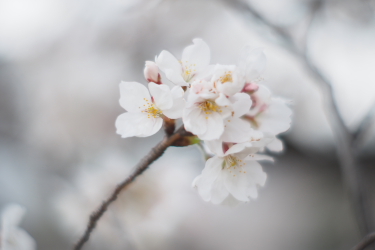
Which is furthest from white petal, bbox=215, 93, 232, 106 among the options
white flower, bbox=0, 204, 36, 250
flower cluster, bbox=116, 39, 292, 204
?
white flower, bbox=0, 204, 36, 250

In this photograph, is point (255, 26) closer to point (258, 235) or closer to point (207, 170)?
point (207, 170)

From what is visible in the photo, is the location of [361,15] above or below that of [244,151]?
above

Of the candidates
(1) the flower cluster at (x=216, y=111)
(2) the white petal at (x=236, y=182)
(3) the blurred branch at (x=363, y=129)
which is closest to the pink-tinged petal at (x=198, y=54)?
(1) the flower cluster at (x=216, y=111)

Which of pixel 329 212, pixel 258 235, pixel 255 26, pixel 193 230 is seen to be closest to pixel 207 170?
pixel 255 26

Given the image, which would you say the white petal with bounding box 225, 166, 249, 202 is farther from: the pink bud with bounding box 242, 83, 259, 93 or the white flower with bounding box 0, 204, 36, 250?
the white flower with bounding box 0, 204, 36, 250

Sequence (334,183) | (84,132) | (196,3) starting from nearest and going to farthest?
(84,132), (196,3), (334,183)

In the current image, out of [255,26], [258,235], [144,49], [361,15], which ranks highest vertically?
[361,15]
